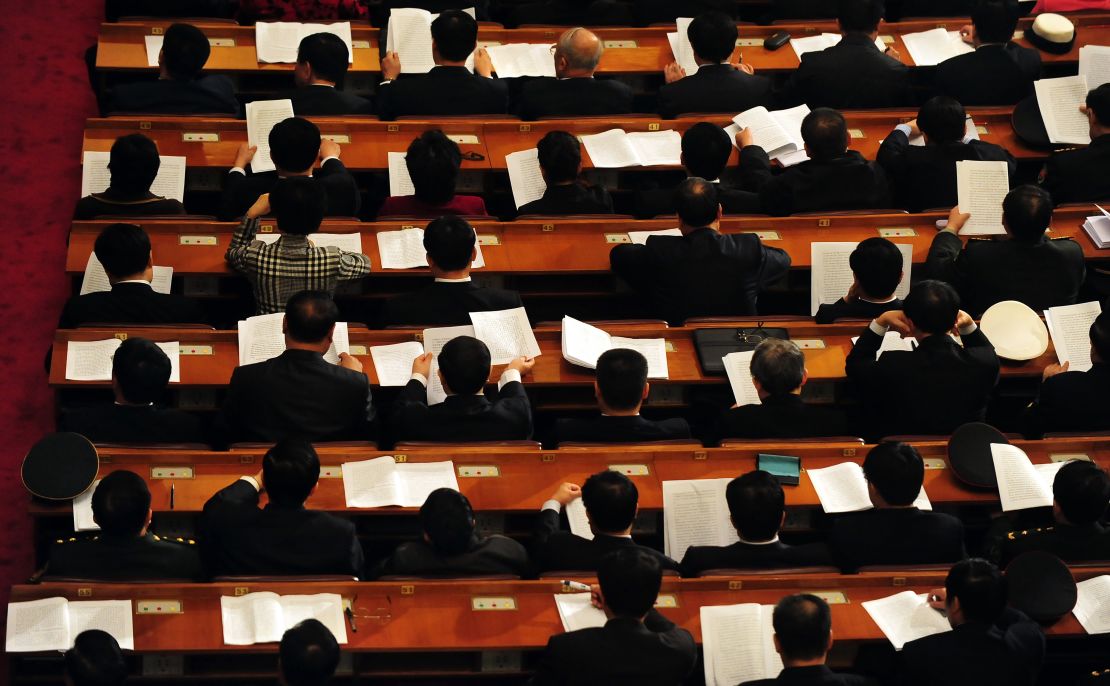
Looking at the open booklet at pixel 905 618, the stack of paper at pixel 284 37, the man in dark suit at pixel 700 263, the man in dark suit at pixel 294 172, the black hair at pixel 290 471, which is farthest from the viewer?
the stack of paper at pixel 284 37

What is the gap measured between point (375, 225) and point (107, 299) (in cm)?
122

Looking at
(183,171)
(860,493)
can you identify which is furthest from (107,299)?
(860,493)

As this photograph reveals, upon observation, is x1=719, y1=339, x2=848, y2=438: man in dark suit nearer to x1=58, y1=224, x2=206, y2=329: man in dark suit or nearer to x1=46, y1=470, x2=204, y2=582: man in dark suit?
x1=46, y1=470, x2=204, y2=582: man in dark suit

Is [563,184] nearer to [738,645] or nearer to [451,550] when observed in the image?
[451,550]

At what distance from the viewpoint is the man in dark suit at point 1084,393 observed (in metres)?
6.52

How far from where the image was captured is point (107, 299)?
6.71 meters

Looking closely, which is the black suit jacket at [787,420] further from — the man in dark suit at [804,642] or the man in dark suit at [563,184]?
the man in dark suit at [563,184]

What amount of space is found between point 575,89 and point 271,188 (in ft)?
5.61

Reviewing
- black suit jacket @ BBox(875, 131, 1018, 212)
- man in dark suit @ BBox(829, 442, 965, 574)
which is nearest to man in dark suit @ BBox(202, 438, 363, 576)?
man in dark suit @ BBox(829, 442, 965, 574)

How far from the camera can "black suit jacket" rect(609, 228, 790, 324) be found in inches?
277

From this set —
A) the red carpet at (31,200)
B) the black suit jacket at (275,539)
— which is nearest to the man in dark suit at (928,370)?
the black suit jacket at (275,539)

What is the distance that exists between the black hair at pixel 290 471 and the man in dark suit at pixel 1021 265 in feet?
10.3

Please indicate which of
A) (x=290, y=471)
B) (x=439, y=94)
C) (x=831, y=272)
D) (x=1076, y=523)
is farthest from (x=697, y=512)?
(x=439, y=94)

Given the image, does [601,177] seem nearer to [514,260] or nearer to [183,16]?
[514,260]
